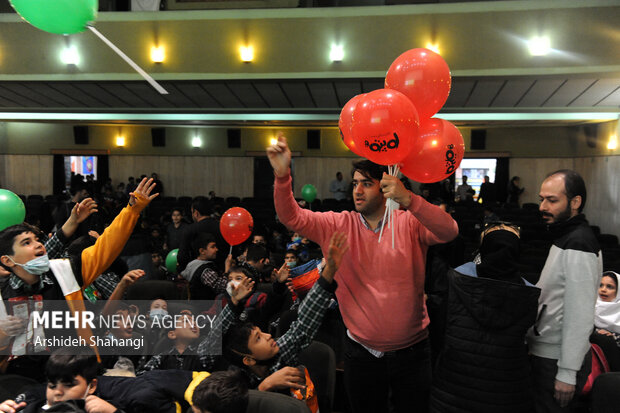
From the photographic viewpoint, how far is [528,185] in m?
11.3

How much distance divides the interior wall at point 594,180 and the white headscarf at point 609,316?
21.6 ft

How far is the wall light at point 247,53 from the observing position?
6.51m

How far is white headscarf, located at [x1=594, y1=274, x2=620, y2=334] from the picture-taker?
274cm

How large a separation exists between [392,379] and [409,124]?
1012 millimetres

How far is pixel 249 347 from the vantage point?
5.53 feet

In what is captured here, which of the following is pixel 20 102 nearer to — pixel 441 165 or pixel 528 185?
pixel 441 165

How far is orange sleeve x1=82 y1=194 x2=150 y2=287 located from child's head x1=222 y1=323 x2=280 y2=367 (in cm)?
79

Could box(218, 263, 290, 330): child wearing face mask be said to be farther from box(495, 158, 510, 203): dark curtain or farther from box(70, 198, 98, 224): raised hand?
box(495, 158, 510, 203): dark curtain

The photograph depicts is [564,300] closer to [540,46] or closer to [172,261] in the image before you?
[172,261]

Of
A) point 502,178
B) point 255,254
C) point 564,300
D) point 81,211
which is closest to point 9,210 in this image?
point 81,211

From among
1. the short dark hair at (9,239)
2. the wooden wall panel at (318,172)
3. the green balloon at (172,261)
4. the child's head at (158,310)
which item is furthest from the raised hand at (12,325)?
the wooden wall panel at (318,172)

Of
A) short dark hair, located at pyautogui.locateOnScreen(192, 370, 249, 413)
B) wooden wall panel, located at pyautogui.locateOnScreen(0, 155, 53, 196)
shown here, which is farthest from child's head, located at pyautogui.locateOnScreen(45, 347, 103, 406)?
wooden wall panel, located at pyautogui.locateOnScreen(0, 155, 53, 196)

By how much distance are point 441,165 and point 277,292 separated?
157 cm

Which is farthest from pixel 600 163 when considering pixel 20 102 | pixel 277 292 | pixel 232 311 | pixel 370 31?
pixel 20 102
